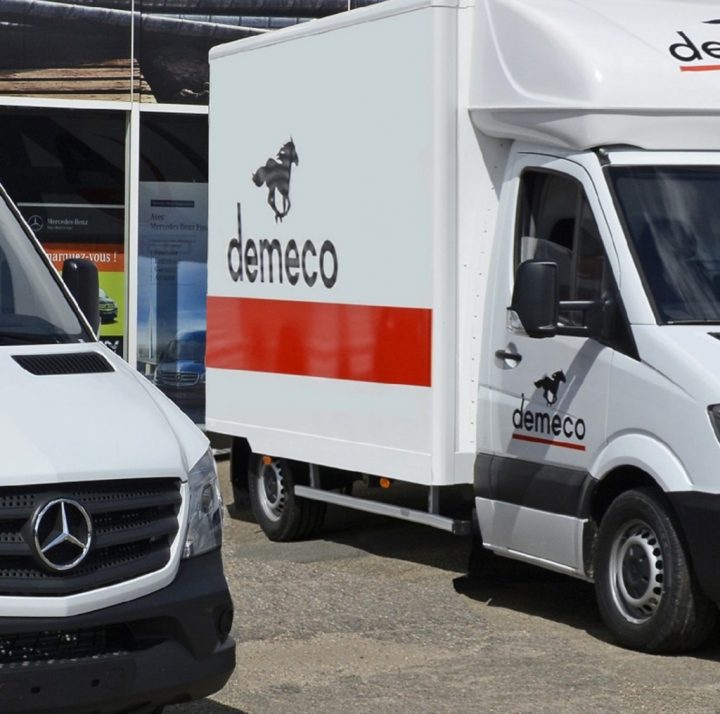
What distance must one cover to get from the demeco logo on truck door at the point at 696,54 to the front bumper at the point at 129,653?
381cm

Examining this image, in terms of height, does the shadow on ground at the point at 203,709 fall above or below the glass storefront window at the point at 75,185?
below

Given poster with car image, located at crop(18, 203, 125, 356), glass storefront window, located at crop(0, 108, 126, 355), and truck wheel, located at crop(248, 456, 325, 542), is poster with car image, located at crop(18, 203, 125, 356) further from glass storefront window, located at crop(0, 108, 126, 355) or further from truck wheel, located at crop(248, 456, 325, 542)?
truck wheel, located at crop(248, 456, 325, 542)

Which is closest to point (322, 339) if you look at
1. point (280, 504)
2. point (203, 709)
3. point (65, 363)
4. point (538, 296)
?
point (280, 504)

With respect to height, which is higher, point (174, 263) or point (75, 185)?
point (75, 185)

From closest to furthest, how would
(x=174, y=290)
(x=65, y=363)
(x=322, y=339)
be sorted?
(x=65, y=363), (x=322, y=339), (x=174, y=290)

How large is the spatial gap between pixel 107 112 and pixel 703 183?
7.91 m

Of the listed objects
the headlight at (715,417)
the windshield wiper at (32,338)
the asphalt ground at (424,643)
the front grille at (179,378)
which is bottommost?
the asphalt ground at (424,643)

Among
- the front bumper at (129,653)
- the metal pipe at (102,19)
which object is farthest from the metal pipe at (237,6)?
the front bumper at (129,653)

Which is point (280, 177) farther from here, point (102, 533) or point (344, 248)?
point (102, 533)

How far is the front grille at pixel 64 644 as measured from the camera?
5.14m

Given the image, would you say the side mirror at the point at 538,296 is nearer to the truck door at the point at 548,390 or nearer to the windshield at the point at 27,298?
the truck door at the point at 548,390

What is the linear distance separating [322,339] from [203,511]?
4.43 metres

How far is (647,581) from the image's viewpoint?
777 cm

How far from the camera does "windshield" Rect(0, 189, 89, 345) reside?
6.24 meters
